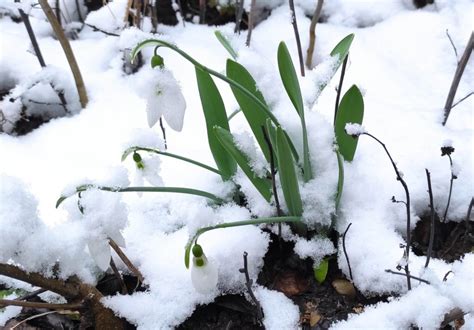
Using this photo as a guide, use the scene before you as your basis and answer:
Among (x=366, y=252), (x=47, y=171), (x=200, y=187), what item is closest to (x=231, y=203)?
(x=200, y=187)

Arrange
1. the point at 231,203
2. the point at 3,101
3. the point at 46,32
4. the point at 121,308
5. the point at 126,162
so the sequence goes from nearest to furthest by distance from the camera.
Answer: the point at 121,308 → the point at 231,203 → the point at 126,162 → the point at 3,101 → the point at 46,32

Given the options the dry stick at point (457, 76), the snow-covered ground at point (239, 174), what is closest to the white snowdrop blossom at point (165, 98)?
the snow-covered ground at point (239, 174)

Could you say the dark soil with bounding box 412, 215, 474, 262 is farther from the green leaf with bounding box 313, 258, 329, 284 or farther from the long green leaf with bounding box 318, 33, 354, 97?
the long green leaf with bounding box 318, 33, 354, 97

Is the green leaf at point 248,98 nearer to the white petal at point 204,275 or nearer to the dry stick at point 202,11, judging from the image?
the white petal at point 204,275

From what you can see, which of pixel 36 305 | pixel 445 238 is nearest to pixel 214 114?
pixel 36 305

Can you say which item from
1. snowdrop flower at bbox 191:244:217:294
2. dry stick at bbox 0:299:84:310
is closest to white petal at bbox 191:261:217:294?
snowdrop flower at bbox 191:244:217:294

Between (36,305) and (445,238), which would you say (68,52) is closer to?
(36,305)

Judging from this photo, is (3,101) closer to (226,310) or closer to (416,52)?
(226,310)
